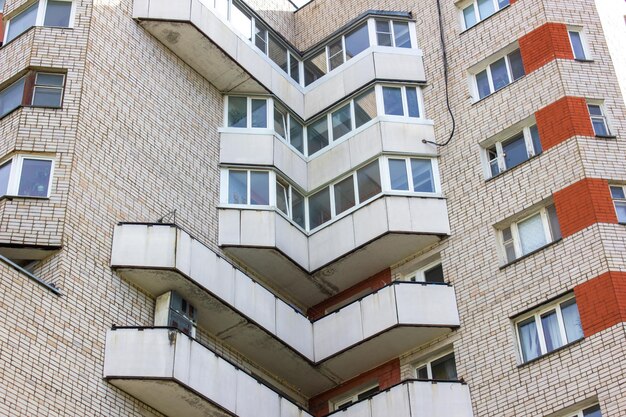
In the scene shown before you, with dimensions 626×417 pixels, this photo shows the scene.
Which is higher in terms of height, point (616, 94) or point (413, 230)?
point (616, 94)

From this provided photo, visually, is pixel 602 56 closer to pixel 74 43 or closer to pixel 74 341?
pixel 74 43

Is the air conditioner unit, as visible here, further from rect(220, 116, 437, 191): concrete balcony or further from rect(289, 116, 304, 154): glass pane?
rect(289, 116, 304, 154): glass pane

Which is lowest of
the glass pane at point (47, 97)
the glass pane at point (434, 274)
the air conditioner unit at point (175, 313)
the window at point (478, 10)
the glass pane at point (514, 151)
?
the air conditioner unit at point (175, 313)

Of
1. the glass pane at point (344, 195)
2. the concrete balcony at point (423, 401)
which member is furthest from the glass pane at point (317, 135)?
the concrete balcony at point (423, 401)

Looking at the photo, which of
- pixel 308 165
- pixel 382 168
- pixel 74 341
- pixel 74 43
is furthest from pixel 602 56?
pixel 74 341

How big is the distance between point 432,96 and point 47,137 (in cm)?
1341

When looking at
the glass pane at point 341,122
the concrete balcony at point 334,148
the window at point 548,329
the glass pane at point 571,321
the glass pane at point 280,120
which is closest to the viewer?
the glass pane at point 571,321

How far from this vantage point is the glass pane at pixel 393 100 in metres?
35.9

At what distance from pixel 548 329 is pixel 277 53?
16.2 m

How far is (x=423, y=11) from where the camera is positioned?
38.4 meters

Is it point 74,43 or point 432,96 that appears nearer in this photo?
point 74,43

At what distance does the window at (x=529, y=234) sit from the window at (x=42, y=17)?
14680 millimetres

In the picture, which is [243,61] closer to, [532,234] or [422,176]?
[422,176]

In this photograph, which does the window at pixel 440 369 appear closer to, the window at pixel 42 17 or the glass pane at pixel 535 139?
the glass pane at pixel 535 139
